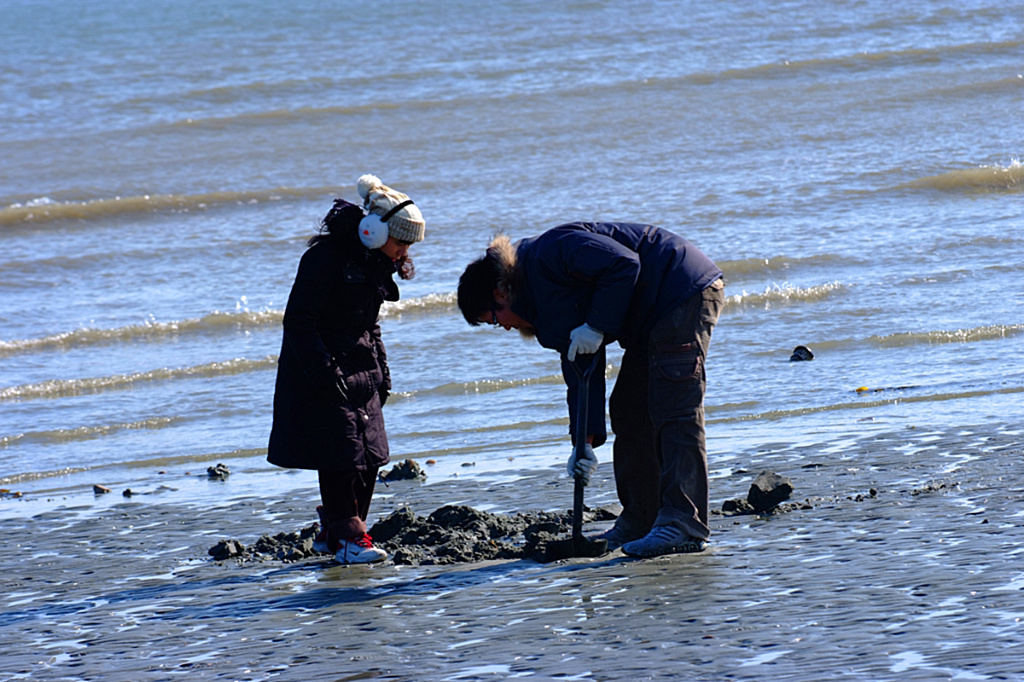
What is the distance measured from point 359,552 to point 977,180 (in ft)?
34.6

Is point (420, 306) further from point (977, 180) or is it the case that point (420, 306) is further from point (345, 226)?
point (977, 180)

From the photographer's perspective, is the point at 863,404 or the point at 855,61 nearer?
the point at 863,404

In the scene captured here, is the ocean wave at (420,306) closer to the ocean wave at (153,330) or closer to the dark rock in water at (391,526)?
the ocean wave at (153,330)

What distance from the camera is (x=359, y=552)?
5.06 m

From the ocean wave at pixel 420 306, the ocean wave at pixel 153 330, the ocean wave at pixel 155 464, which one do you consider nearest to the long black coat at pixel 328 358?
the ocean wave at pixel 155 464

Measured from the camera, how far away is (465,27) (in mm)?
A: 26844

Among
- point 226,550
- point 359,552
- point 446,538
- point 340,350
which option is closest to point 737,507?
point 446,538

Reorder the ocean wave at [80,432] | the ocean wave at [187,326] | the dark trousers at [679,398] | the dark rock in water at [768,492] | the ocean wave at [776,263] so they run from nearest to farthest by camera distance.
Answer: the dark trousers at [679,398] < the dark rock in water at [768,492] < the ocean wave at [80,432] < the ocean wave at [187,326] < the ocean wave at [776,263]

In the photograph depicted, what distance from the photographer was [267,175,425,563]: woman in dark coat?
498cm

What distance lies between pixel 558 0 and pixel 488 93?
331 inches

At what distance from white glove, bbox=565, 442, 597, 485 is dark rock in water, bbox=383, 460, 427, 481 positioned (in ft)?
6.73

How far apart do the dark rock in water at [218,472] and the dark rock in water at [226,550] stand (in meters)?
1.67

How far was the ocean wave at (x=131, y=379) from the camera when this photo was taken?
30.9 ft

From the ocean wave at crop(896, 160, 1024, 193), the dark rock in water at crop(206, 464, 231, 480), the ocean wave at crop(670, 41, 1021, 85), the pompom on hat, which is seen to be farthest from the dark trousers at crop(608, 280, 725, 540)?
the ocean wave at crop(670, 41, 1021, 85)
